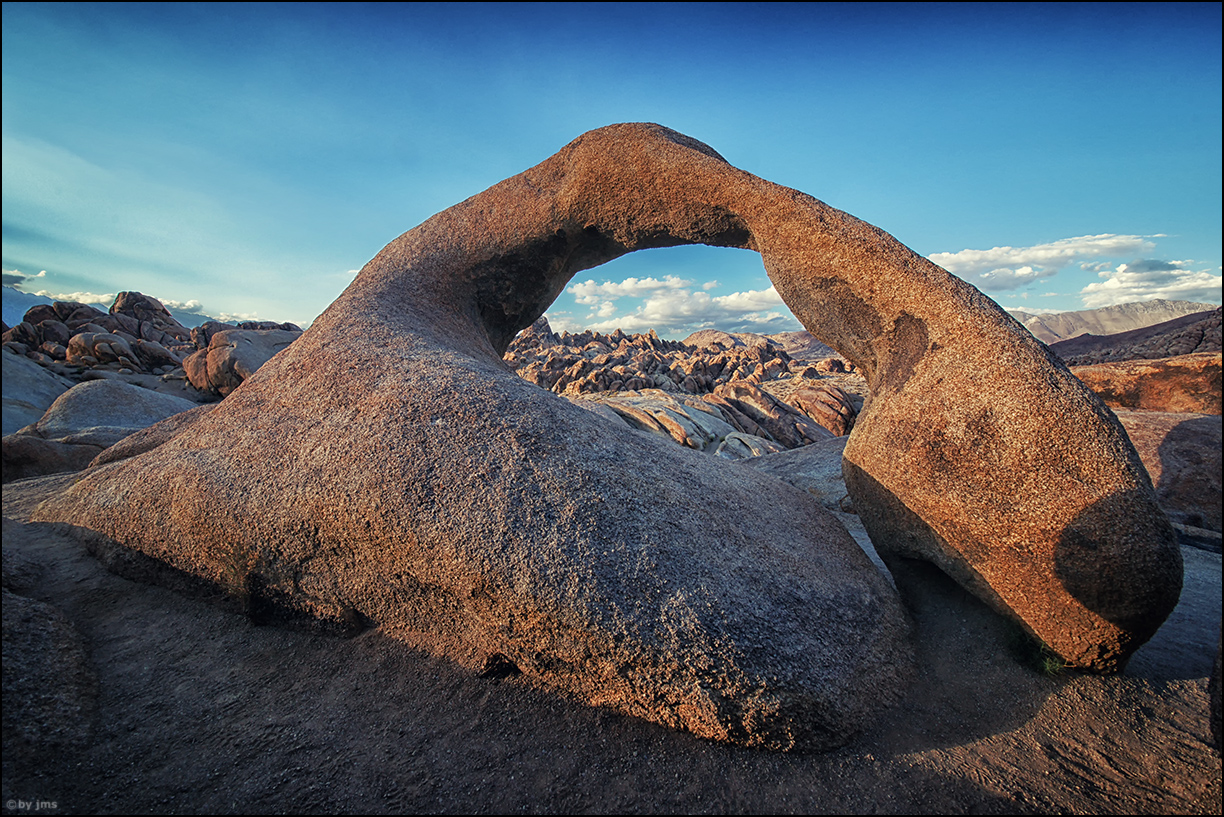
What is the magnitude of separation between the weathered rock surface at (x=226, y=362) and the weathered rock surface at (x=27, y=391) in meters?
3.11

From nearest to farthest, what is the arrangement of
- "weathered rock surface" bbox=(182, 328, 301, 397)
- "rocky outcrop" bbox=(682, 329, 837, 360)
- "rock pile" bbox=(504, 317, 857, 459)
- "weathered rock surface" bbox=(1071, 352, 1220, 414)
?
"weathered rock surface" bbox=(1071, 352, 1220, 414) → "rock pile" bbox=(504, 317, 857, 459) → "weathered rock surface" bbox=(182, 328, 301, 397) → "rocky outcrop" bbox=(682, 329, 837, 360)

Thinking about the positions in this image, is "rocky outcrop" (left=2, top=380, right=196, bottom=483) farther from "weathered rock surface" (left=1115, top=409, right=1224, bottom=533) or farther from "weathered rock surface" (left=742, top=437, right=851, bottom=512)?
"weathered rock surface" (left=1115, top=409, right=1224, bottom=533)

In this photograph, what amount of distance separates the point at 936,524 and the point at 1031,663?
984 mm

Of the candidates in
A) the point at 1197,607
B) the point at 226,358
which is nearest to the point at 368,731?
the point at 1197,607

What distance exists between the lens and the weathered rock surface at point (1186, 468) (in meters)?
5.62

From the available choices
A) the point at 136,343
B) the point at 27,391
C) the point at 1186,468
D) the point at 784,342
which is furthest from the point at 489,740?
the point at 784,342

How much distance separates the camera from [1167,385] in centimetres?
670

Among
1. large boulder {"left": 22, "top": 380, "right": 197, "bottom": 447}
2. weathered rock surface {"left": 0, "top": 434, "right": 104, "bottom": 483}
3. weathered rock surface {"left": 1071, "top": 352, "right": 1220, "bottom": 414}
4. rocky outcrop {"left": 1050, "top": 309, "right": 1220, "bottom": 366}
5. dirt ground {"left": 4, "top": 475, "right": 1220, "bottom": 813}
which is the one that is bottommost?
dirt ground {"left": 4, "top": 475, "right": 1220, "bottom": 813}

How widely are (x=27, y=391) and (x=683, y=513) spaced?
1819 cm

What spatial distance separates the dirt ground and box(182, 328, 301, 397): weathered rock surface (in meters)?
15.4

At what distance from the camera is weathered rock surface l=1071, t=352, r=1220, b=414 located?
6.47 meters

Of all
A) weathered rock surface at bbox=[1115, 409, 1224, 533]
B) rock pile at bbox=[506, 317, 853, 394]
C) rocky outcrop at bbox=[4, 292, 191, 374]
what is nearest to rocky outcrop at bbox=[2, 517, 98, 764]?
weathered rock surface at bbox=[1115, 409, 1224, 533]

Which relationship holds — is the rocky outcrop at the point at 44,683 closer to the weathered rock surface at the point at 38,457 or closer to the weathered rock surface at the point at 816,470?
the weathered rock surface at the point at 38,457

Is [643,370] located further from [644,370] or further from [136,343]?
[136,343]
